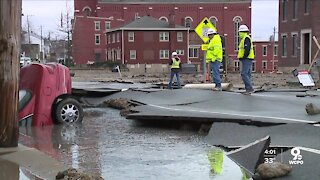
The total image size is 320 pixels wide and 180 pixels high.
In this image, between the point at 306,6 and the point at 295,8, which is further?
the point at 295,8

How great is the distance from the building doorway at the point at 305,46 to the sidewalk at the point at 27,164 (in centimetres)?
4512

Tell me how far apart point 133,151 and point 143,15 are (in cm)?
8964

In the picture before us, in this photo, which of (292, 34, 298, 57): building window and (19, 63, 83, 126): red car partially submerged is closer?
(19, 63, 83, 126): red car partially submerged

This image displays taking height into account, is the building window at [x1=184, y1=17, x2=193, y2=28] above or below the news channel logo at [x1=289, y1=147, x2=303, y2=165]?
above

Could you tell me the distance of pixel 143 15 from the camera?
9594 cm

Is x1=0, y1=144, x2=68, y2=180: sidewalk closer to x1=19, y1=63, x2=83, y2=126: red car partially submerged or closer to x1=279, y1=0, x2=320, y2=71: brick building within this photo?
x1=19, y1=63, x2=83, y2=126: red car partially submerged

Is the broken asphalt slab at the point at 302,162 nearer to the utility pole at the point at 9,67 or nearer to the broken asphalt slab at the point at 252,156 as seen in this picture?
the broken asphalt slab at the point at 252,156

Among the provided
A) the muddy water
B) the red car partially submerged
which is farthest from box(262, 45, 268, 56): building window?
the red car partially submerged

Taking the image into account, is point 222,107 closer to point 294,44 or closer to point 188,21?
point 294,44

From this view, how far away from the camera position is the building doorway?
164 feet

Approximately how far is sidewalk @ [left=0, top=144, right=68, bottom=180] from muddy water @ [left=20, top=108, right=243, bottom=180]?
10.3 inches

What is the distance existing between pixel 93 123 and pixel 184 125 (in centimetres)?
237

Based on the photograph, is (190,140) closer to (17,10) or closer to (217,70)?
(17,10)

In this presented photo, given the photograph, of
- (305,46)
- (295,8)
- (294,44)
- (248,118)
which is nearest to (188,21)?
(295,8)
